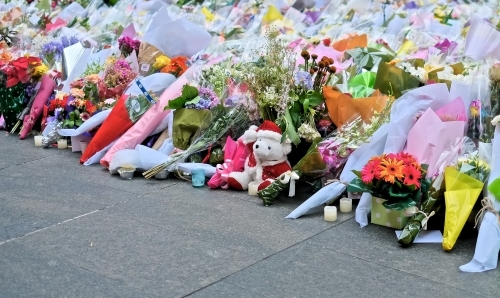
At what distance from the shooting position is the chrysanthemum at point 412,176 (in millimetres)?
4352

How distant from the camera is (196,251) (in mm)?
4270

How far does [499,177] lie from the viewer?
13.7ft

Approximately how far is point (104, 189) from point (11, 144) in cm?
198

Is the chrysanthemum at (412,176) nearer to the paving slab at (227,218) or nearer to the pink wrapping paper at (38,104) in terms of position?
the paving slab at (227,218)

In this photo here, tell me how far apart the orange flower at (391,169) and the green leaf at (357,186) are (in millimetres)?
160

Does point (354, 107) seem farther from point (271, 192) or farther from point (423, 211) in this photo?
point (423, 211)

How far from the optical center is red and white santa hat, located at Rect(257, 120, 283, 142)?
5.15m

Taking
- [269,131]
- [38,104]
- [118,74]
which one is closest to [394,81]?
[269,131]

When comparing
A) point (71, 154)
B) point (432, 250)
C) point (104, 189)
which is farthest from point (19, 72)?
point (432, 250)

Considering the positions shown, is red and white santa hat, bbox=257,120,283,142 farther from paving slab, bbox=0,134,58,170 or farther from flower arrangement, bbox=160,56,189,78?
paving slab, bbox=0,134,58,170

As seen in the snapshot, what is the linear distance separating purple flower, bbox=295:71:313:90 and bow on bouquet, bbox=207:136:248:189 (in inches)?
23.1

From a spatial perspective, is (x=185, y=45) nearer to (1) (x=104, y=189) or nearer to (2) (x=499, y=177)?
(1) (x=104, y=189)

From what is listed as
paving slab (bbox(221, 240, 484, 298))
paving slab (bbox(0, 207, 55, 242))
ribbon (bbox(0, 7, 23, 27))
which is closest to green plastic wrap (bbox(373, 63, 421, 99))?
paving slab (bbox(221, 240, 484, 298))

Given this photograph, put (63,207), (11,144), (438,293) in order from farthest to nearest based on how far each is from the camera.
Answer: (11,144) → (63,207) → (438,293)
